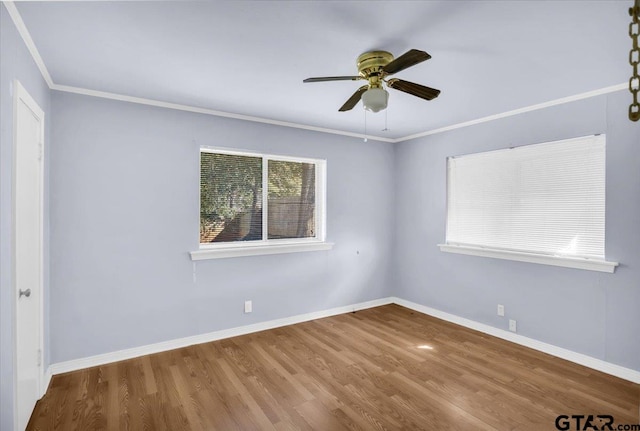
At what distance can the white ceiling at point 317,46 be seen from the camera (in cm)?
186

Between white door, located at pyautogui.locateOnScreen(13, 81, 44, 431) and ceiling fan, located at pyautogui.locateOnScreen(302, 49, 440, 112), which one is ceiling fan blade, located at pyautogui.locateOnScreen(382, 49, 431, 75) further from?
white door, located at pyautogui.locateOnScreen(13, 81, 44, 431)

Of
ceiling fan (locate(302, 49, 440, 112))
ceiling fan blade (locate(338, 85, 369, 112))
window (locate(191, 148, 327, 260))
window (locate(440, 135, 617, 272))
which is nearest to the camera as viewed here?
ceiling fan (locate(302, 49, 440, 112))

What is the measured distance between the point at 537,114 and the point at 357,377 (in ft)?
10.2

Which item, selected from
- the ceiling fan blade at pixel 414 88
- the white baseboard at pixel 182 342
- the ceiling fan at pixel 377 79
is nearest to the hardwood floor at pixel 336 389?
the white baseboard at pixel 182 342

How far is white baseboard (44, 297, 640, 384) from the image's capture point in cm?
295

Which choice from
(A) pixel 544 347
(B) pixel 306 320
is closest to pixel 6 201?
(B) pixel 306 320

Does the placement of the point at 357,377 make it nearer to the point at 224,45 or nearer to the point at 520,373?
the point at 520,373

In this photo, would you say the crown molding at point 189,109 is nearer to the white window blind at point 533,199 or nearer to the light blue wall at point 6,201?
the light blue wall at point 6,201

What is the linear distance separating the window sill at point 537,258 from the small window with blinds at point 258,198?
5.86 ft

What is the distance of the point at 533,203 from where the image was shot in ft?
11.6

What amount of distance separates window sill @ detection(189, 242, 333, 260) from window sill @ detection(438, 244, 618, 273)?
1636mm

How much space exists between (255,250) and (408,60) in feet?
8.66

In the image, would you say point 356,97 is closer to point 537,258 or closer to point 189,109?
point 189,109

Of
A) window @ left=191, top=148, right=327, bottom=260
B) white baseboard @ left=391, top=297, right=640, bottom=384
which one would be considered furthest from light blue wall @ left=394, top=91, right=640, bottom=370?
window @ left=191, top=148, right=327, bottom=260
